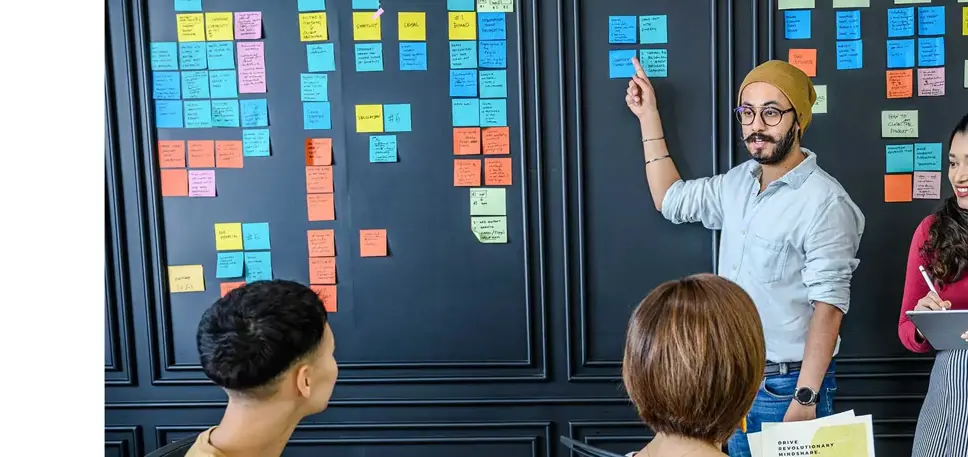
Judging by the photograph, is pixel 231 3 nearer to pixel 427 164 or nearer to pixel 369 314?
pixel 427 164

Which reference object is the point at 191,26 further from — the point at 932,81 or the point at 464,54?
the point at 932,81

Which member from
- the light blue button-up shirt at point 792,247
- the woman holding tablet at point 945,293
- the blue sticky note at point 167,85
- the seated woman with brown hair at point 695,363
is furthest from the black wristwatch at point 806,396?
the blue sticky note at point 167,85

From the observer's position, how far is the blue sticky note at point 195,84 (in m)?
2.29

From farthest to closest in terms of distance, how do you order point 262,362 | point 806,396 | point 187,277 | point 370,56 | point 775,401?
point 187,277, point 370,56, point 775,401, point 806,396, point 262,362

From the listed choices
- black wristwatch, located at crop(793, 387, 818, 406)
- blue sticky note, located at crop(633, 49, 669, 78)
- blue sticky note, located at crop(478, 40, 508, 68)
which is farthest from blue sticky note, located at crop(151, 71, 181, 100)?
black wristwatch, located at crop(793, 387, 818, 406)

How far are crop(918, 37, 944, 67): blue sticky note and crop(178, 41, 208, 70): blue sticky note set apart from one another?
2.48 metres

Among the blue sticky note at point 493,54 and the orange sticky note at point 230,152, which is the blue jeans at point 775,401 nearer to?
the blue sticky note at point 493,54

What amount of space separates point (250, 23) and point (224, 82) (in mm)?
229

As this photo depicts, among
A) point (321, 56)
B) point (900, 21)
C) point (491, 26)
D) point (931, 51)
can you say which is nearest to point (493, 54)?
point (491, 26)

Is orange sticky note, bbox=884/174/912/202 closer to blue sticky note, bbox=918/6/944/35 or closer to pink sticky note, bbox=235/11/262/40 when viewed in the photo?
blue sticky note, bbox=918/6/944/35

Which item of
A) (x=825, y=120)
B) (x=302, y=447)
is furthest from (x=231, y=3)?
(x=825, y=120)

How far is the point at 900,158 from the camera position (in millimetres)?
2188

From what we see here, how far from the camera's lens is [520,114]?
7.34 ft

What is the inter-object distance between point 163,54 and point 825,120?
235 centimetres
